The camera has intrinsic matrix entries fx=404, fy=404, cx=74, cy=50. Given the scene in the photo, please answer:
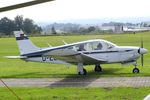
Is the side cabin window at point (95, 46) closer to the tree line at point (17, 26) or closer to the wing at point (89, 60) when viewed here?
the wing at point (89, 60)

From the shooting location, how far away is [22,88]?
14125 millimetres

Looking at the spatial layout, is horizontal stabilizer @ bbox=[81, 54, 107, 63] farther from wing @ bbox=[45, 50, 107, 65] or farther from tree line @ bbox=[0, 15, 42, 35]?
tree line @ bbox=[0, 15, 42, 35]

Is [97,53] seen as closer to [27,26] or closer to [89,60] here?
[89,60]

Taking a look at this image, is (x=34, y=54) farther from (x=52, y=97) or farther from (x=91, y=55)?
(x=52, y=97)

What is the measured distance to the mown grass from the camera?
1145 centimetres

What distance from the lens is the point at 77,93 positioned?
1236 cm

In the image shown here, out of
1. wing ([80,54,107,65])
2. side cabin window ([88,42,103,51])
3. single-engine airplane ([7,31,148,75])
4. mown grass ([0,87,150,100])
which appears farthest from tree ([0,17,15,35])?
mown grass ([0,87,150,100])

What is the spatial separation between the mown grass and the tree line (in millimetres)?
113096

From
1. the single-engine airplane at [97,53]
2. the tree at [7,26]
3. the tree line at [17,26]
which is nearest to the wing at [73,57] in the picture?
the single-engine airplane at [97,53]

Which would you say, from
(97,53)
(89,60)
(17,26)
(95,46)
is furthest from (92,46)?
(17,26)

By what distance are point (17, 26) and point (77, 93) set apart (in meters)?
143

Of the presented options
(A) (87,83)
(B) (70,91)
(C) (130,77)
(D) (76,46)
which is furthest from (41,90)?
(D) (76,46)

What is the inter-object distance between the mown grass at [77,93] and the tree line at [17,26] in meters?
113

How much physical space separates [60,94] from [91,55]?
790cm
